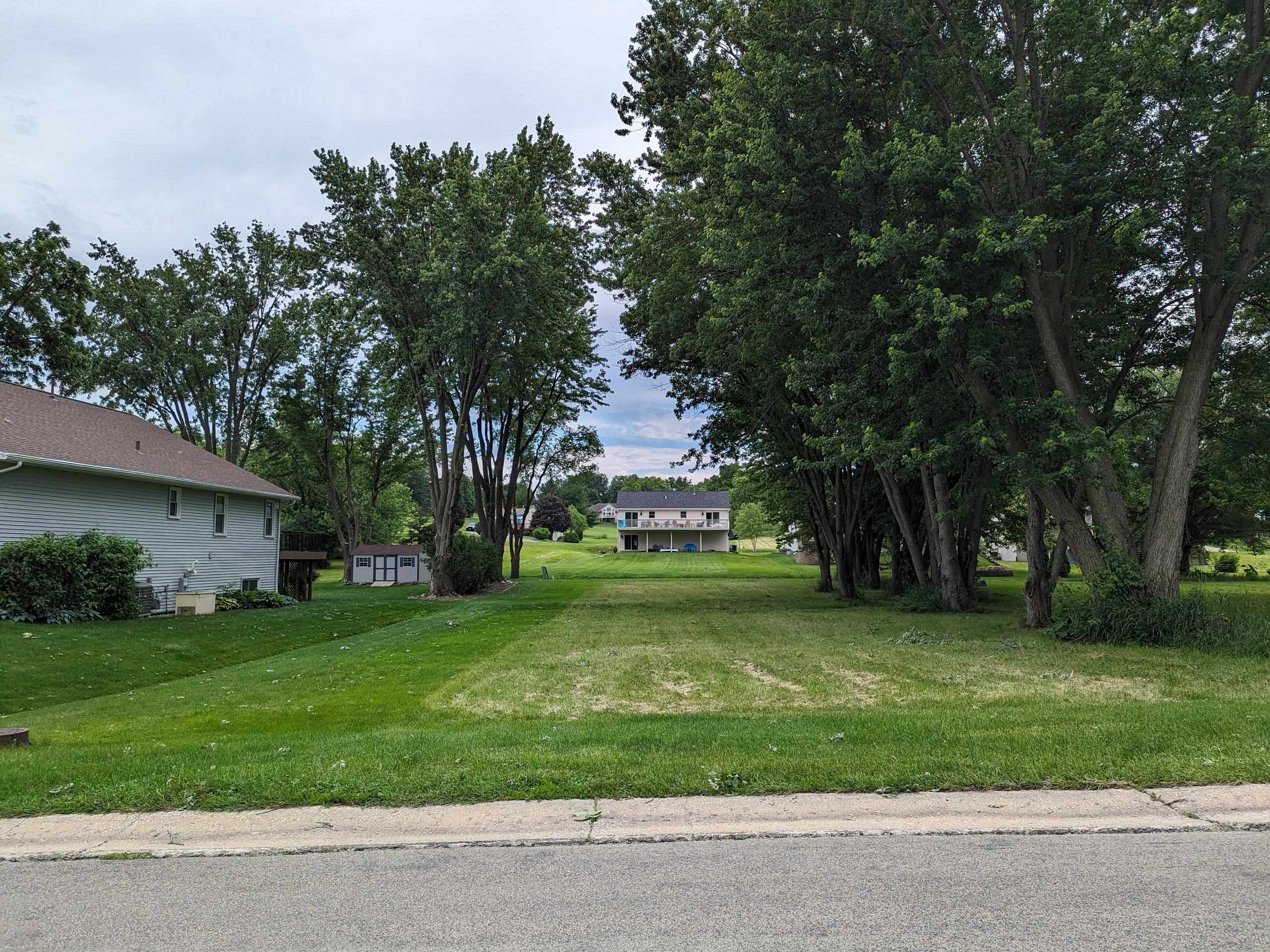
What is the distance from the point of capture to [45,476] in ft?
57.7

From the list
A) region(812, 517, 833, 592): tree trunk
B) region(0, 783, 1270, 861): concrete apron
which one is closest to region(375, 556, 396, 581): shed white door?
region(812, 517, 833, 592): tree trunk

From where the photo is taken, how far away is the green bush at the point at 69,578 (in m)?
15.8

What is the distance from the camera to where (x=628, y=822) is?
465 centimetres

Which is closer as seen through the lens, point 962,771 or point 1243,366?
point 962,771

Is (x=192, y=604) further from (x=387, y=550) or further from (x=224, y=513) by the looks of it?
(x=387, y=550)

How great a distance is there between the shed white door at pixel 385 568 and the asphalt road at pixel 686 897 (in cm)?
4243

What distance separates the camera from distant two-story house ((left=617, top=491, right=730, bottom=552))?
81188 mm

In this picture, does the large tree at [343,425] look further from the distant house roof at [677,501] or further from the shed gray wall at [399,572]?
the distant house roof at [677,501]

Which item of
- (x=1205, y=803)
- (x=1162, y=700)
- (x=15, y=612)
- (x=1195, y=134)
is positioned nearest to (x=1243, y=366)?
(x=1195, y=134)

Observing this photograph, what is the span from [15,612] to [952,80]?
2196 centimetres

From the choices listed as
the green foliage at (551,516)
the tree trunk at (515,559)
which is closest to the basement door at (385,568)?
the tree trunk at (515,559)

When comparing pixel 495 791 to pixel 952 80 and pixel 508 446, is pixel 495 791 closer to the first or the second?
pixel 952 80

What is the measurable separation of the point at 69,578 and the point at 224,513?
26.3 feet

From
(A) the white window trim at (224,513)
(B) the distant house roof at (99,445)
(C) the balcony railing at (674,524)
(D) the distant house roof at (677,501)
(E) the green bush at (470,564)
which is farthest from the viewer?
(D) the distant house roof at (677,501)
